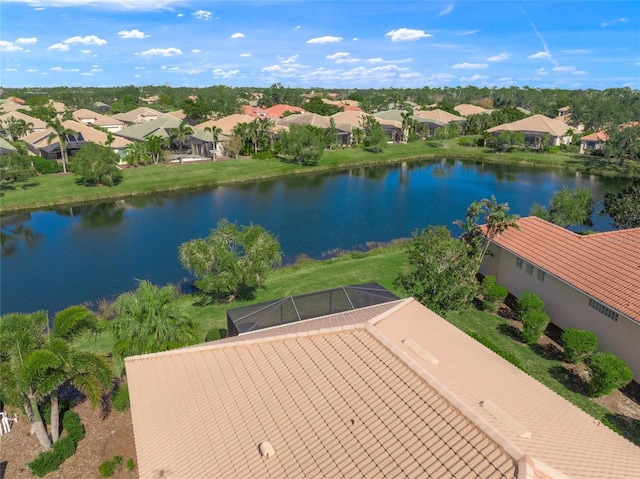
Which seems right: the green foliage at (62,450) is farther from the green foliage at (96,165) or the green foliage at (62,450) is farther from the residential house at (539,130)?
the residential house at (539,130)

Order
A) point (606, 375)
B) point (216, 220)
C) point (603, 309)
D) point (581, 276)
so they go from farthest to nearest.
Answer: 1. point (216, 220)
2. point (581, 276)
3. point (603, 309)
4. point (606, 375)

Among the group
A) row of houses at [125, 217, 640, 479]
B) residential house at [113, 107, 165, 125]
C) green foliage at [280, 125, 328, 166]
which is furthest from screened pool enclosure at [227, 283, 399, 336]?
residential house at [113, 107, 165, 125]

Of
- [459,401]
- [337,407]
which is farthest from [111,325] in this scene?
[459,401]

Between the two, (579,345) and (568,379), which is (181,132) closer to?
(579,345)

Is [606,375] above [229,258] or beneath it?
beneath

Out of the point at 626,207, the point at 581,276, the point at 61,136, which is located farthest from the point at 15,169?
the point at 626,207
